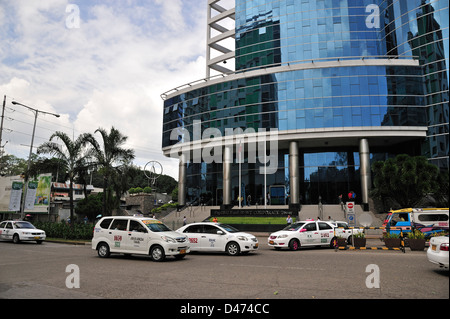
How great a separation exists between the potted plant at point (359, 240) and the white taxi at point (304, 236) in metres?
1.31

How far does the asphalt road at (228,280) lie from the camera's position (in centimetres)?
690

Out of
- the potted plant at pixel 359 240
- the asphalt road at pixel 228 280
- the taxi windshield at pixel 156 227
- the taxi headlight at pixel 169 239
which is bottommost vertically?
the asphalt road at pixel 228 280

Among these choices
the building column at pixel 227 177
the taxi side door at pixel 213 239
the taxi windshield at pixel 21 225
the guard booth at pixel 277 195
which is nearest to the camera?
the taxi side door at pixel 213 239

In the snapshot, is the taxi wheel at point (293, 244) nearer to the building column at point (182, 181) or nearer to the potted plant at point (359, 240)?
the potted plant at point (359, 240)

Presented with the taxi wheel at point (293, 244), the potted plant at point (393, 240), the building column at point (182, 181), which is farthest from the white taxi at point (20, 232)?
the building column at point (182, 181)

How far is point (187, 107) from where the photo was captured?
51906 mm

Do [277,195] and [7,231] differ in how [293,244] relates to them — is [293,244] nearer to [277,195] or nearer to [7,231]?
[7,231]

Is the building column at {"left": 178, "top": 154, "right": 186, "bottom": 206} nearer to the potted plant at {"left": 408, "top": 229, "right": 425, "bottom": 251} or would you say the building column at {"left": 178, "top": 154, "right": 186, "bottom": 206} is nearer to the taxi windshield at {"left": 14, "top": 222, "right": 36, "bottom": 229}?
the taxi windshield at {"left": 14, "top": 222, "right": 36, "bottom": 229}

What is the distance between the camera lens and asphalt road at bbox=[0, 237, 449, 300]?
6.90m

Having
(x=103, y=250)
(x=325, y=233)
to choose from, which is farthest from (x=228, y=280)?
(x=325, y=233)

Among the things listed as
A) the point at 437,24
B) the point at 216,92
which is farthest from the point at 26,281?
the point at 437,24

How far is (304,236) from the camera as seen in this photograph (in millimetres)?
17406

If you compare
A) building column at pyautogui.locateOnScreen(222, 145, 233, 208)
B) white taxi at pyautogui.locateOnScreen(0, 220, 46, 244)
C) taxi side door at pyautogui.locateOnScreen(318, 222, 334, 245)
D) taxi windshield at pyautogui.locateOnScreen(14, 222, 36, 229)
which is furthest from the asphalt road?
building column at pyautogui.locateOnScreen(222, 145, 233, 208)
